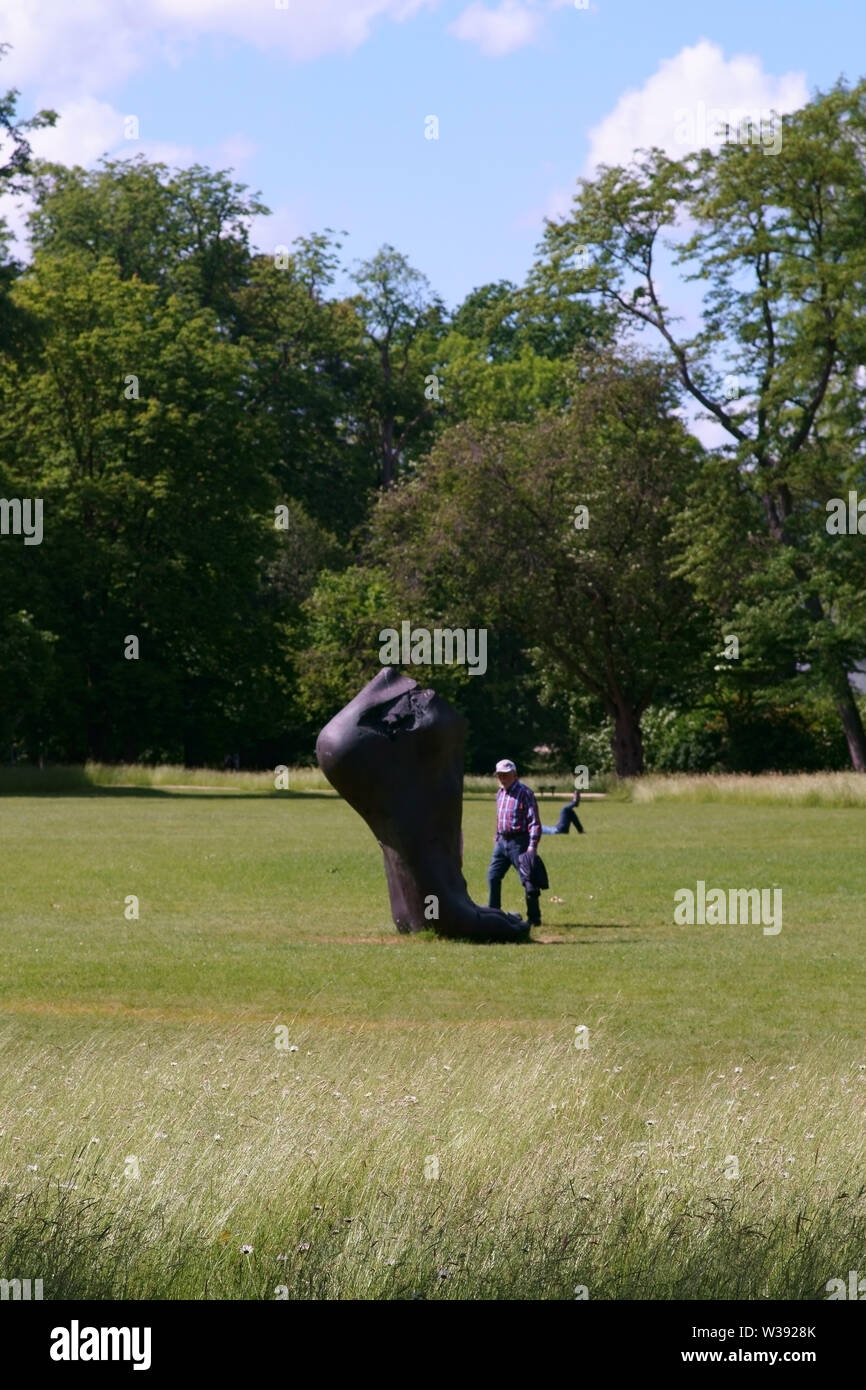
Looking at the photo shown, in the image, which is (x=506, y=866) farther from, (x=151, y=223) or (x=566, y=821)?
(x=151, y=223)

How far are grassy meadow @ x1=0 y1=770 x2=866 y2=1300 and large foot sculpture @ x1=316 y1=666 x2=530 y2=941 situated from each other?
48.0 inches

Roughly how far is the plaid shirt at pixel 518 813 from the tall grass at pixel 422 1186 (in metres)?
10.6

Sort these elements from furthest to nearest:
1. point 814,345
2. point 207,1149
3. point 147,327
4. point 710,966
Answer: point 147,327, point 814,345, point 710,966, point 207,1149

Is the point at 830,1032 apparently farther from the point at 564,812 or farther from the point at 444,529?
the point at 444,529

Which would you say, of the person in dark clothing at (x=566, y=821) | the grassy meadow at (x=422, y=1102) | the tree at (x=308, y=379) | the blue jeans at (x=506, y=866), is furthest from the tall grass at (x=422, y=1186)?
the tree at (x=308, y=379)

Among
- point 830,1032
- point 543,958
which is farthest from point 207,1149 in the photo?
point 543,958

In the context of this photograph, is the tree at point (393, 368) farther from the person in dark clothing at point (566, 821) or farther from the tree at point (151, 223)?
the person in dark clothing at point (566, 821)

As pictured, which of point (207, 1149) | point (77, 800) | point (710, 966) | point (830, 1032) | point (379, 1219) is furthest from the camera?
point (77, 800)

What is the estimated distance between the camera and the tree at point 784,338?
2210 inches

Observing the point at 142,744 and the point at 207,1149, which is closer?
the point at 207,1149

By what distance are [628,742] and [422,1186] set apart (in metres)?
57.1

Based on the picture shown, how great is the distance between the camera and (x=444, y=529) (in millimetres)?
64562

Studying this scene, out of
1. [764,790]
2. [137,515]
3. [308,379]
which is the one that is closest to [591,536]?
[764,790]

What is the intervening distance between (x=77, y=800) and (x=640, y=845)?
21097mm
